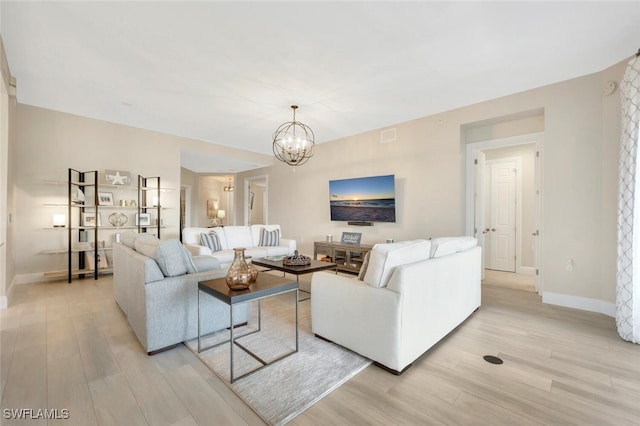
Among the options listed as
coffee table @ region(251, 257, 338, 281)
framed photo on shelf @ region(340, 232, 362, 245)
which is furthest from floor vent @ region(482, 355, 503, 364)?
framed photo on shelf @ region(340, 232, 362, 245)

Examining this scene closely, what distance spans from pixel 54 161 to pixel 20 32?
2665 millimetres

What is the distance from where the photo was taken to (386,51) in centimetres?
283

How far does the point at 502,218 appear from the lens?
18.8 feet

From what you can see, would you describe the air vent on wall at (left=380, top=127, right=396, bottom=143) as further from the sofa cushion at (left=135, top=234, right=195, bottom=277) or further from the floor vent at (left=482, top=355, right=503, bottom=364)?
the sofa cushion at (left=135, top=234, right=195, bottom=277)

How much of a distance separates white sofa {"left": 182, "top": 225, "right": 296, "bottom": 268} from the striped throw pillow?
7cm

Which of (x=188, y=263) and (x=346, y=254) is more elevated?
(x=188, y=263)

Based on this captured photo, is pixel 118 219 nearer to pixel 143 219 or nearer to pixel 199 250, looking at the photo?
pixel 143 219

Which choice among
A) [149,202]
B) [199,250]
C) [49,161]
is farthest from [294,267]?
[49,161]

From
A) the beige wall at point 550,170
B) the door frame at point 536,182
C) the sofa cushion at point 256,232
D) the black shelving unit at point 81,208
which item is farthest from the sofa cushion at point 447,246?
the black shelving unit at point 81,208

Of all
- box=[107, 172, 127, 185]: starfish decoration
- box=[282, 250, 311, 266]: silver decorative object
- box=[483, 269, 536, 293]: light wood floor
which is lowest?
box=[483, 269, 536, 293]: light wood floor

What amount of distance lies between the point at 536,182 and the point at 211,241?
5258 millimetres

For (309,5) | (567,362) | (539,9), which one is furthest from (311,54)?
(567,362)

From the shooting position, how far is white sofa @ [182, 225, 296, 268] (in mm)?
4598

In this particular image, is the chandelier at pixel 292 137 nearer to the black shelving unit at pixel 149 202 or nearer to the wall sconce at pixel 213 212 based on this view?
the black shelving unit at pixel 149 202
